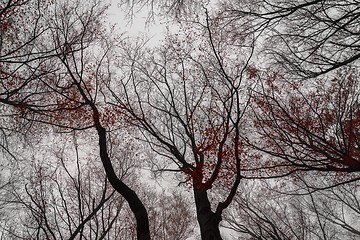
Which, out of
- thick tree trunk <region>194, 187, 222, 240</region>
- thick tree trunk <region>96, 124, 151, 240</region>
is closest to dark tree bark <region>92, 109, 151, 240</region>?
thick tree trunk <region>96, 124, 151, 240</region>

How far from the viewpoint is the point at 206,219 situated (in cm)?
482

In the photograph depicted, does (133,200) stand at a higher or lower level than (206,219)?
higher

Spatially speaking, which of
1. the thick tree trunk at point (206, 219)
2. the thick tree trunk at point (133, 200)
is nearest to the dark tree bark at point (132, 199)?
the thick tree trunk at point (133, 200)

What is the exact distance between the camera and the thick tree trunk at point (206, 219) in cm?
444

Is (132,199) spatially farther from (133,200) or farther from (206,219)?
(206,219)

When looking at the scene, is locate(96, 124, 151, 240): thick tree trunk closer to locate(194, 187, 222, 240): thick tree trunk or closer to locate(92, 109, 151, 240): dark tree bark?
locate(92, 109, 151, 240): dark tree bark

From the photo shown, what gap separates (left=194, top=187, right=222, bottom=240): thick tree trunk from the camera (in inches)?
175

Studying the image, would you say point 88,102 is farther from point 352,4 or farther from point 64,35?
point 352,4

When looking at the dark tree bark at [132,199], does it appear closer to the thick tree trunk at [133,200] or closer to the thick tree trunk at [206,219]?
the thick tree trunk at [133,200]

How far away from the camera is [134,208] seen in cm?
471

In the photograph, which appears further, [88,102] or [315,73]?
[88,102]

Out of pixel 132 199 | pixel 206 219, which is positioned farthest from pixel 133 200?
pixel 206 219

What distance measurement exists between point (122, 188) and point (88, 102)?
2344 millimetres

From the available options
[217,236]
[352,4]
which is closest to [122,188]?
[217,236]
